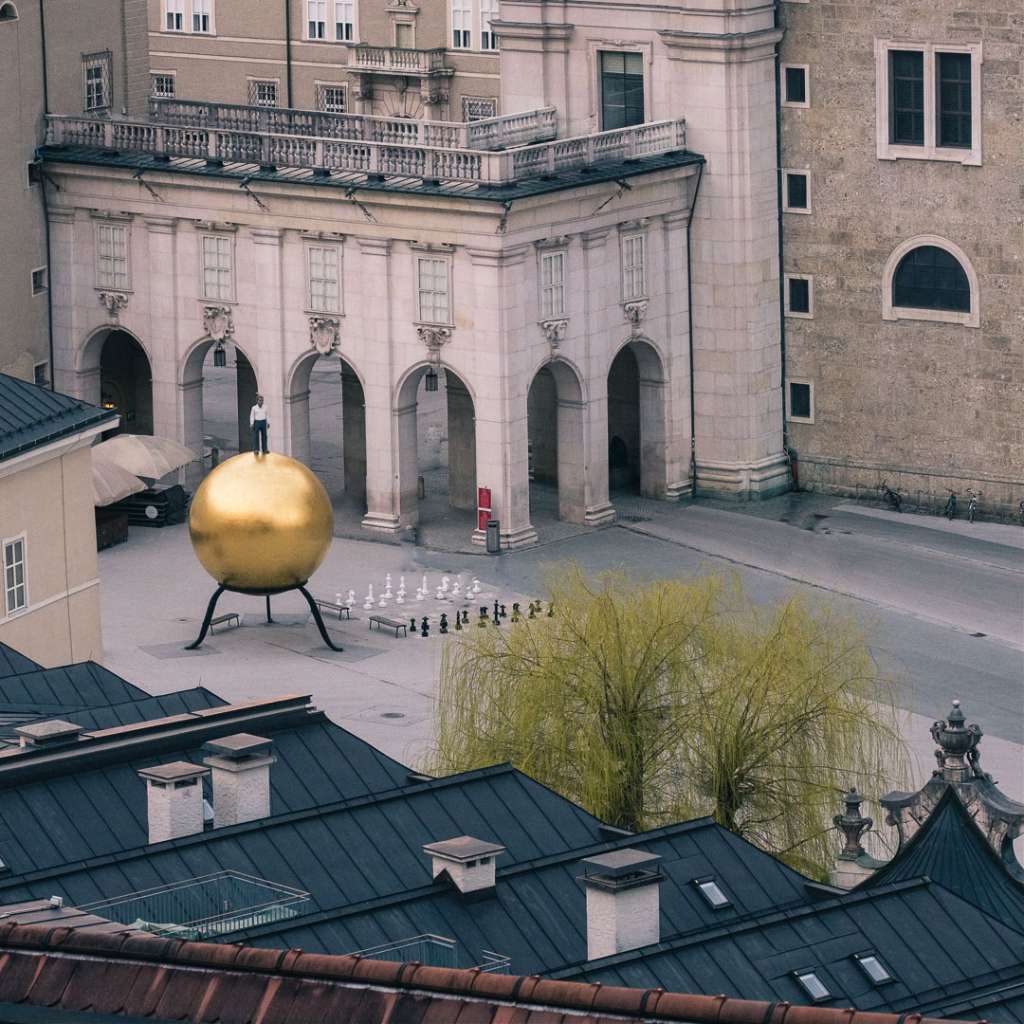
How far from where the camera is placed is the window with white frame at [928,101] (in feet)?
306

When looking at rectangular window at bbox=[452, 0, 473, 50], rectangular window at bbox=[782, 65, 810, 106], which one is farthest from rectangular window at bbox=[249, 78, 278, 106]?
rectangular window at bbox=[782, 65, 810, 106]

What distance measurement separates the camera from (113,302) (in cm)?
9856

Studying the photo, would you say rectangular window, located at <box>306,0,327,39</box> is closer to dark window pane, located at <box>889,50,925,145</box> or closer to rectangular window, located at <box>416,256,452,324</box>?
dark window pane, located at <box>889,50,925,145</box>

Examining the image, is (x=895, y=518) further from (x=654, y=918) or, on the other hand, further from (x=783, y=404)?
→ (x=654, y=918)

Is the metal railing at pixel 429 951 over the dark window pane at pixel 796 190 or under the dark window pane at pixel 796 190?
under

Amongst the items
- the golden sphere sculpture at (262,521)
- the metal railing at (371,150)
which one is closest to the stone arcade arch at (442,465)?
the metal railing at (371,150)

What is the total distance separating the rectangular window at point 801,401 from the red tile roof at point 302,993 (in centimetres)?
6815

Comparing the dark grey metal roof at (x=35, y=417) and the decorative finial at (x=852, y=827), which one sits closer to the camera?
the decorative finial at (x=852, y=827)

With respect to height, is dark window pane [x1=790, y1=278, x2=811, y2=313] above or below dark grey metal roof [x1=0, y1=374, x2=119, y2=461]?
above

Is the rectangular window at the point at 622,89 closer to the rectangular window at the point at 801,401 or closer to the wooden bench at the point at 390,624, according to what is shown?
the rectangular window at the point at 801,401

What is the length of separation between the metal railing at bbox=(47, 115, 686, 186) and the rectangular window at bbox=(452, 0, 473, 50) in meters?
45.0

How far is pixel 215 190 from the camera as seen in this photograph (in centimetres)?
9531

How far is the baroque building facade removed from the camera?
301ft

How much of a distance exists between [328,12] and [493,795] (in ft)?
319
